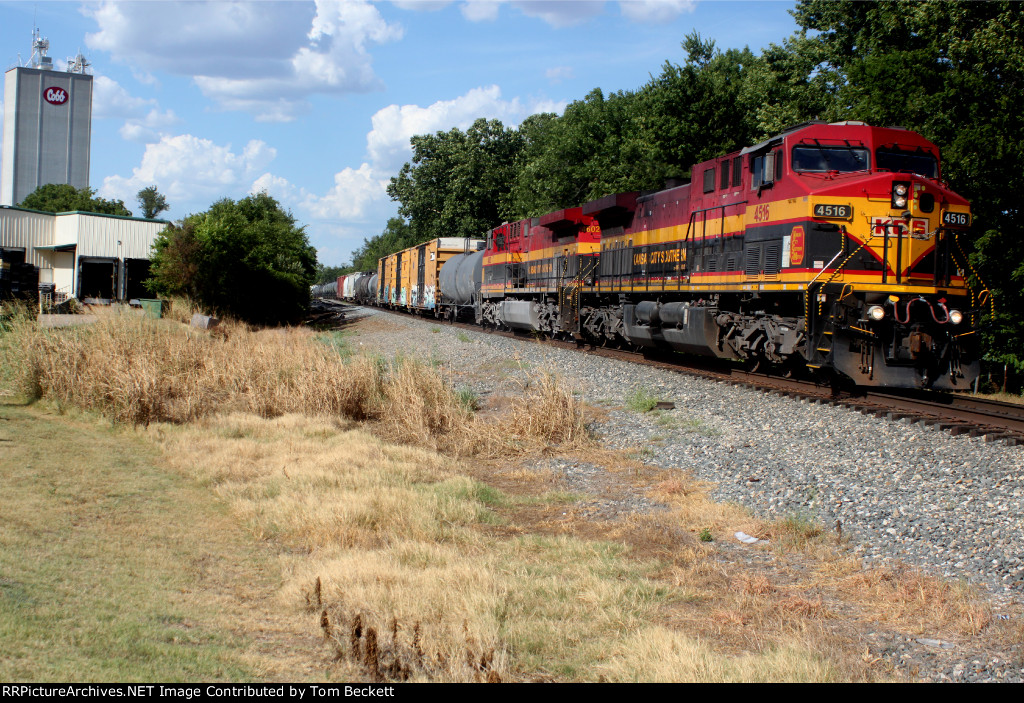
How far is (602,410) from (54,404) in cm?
770

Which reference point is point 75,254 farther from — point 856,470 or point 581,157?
point 856,470

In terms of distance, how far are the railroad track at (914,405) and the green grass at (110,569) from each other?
7937mm

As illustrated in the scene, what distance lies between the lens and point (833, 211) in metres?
11.0

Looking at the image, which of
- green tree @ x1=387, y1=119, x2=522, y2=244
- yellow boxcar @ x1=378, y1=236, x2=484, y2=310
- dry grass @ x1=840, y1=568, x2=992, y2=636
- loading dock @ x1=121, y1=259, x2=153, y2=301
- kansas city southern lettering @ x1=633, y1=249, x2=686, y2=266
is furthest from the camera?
green tree @ x1=387, y1=119, x2=522, y2=244

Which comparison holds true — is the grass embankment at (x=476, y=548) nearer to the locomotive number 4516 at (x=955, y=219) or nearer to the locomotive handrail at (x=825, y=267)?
the locomotive handrail at (x=825, y=267)

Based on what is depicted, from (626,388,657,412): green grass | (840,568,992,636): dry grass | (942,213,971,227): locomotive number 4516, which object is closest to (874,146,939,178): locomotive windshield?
(942,213,971,227): locomotive number 4516

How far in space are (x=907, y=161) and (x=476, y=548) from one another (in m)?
9.72

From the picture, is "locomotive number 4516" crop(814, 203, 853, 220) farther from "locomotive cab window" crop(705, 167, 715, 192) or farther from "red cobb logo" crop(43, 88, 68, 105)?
"red cobb logo" crop(43, 88, 68, 105)

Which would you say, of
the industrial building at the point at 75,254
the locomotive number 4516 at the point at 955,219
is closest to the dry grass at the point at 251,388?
the locomotive number 4516 at the point at 955,219

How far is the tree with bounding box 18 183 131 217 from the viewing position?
281 feet

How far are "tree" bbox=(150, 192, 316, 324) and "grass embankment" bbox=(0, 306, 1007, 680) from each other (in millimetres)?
→ 17984

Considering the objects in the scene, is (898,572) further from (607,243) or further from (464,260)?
(464,260)

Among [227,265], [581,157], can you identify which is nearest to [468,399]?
[227,265]

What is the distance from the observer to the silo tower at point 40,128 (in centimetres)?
14338
